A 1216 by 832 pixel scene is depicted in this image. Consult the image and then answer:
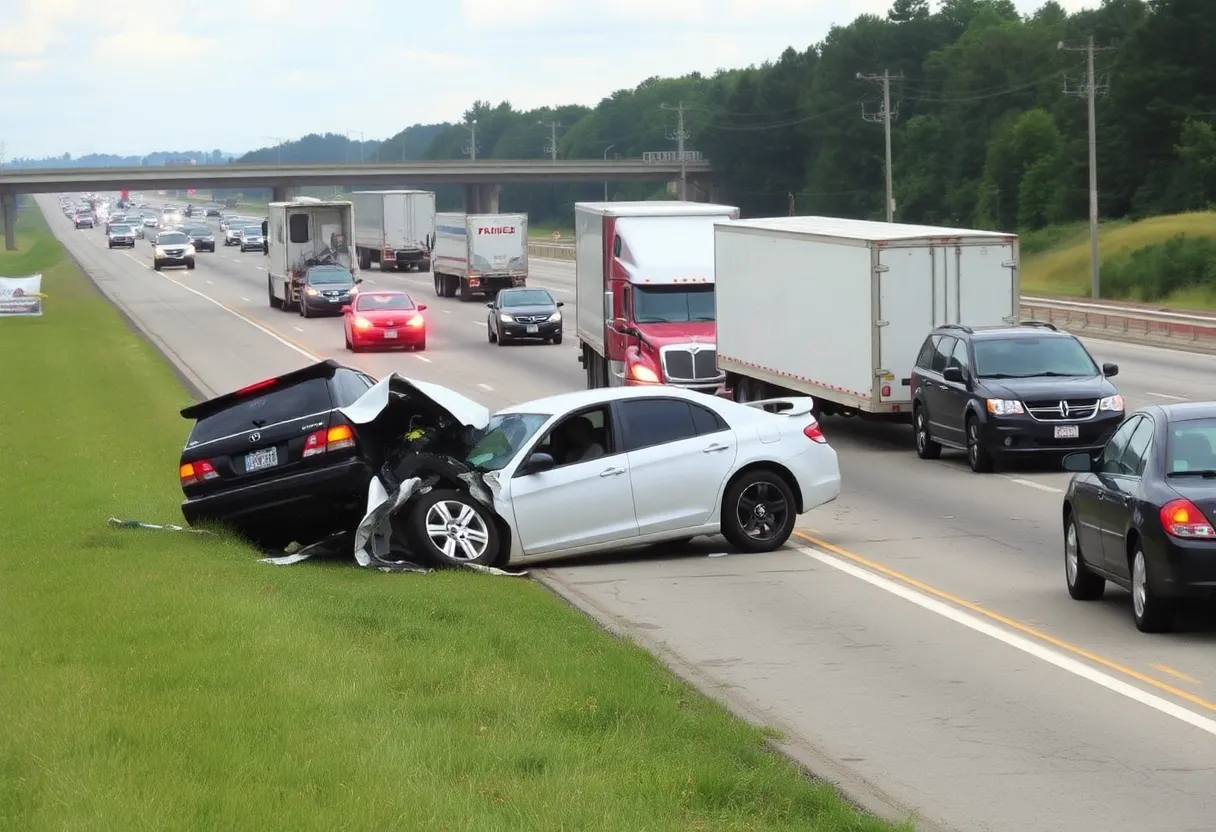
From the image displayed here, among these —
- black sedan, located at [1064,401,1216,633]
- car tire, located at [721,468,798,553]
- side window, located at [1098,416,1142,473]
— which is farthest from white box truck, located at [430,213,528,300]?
black sedan, located at [1064,401,1216,633]

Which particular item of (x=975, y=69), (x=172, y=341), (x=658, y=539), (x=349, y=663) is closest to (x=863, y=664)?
(x=349, y=663)

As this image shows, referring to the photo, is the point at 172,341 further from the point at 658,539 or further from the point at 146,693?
the point at 146,693

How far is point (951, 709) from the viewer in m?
10.1

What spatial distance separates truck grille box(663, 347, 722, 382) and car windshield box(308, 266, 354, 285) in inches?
1153

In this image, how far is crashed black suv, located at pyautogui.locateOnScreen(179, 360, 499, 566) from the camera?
49.2 ft

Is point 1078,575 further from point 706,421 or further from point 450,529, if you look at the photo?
point 450,529

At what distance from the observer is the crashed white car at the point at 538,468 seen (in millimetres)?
14938

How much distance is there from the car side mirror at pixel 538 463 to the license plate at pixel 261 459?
2060 millimetres

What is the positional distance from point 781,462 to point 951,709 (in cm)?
617

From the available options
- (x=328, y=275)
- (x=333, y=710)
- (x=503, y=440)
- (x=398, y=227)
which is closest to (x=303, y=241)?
(x=328, y=275)

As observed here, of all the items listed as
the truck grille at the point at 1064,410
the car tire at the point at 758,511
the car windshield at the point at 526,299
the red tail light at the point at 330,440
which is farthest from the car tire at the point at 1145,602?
the car windshield at the point at 526,299

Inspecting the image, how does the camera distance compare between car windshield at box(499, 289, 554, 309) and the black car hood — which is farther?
car windshield at box(499, 289, 554, 309)

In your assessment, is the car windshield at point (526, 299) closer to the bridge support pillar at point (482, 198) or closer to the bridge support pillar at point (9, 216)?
the bridge support pillar at point (9, 216)

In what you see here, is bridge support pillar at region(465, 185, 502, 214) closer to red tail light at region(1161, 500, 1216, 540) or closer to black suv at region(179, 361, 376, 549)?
black suv at region(179, 361, 376, 549)
